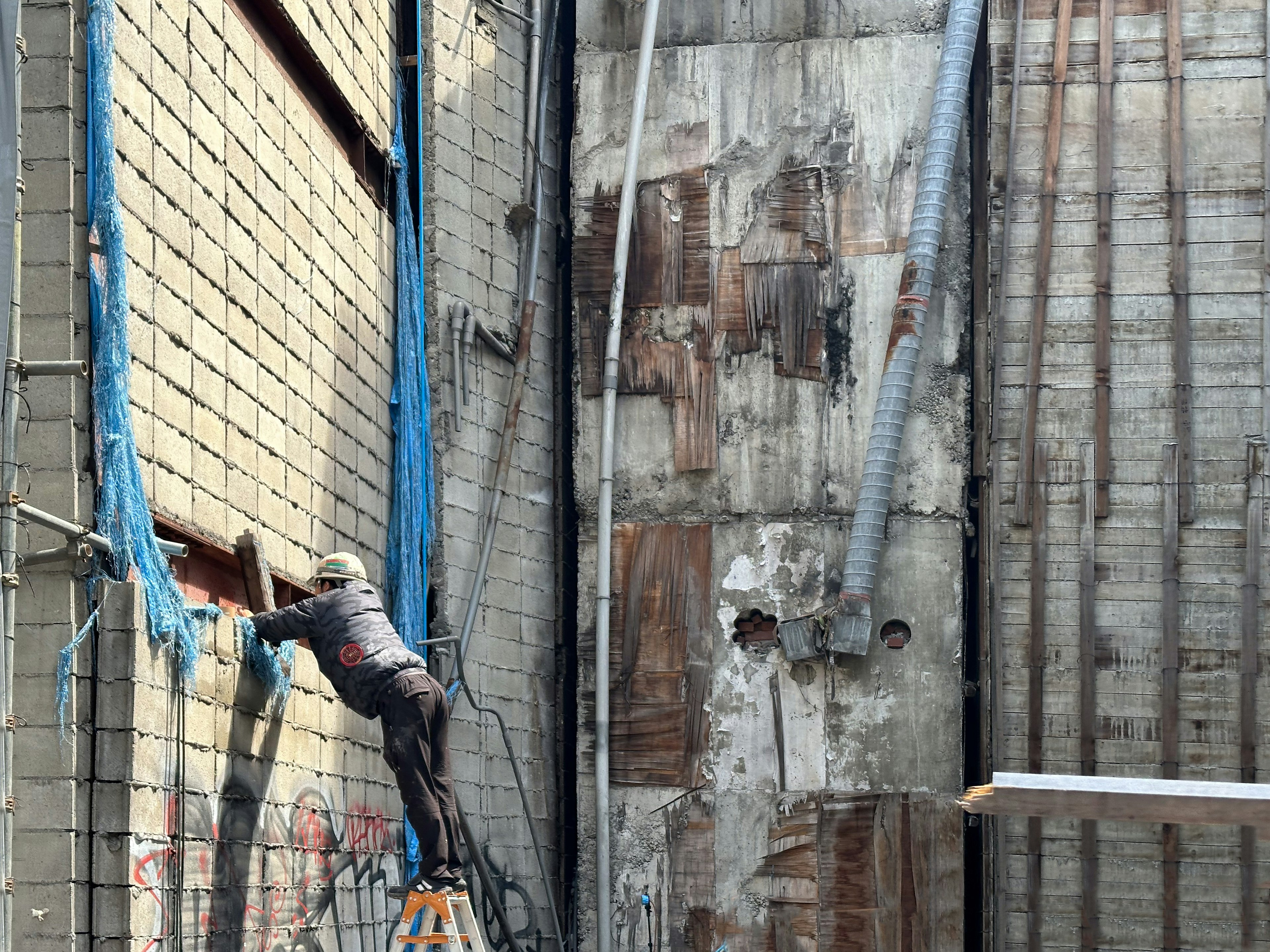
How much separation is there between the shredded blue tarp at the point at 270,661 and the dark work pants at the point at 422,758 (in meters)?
0.62

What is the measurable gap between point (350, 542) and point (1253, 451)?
6025 millimetres

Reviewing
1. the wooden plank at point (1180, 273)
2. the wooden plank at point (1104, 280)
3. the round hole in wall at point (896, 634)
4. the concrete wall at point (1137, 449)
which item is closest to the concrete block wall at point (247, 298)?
the round hole in wall at point (896, 634)

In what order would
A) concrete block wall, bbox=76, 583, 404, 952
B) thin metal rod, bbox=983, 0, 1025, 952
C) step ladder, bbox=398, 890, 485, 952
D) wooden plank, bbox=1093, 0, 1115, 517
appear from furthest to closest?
wooden plank, bbox=1093, 0, 1115, 517
thin metal rod, bbox=983, 0, 1025, 952
step ladder, bbox=398, 890, 485, 952
concrete block wall, bbox=76, 583, 404, 952

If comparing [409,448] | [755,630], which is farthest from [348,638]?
[755,630]

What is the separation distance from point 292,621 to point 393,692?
1.84 ft

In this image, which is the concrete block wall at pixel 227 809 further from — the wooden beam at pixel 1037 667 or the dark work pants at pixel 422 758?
the wooden beam at pixel 1037 667

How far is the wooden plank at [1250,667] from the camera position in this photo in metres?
10.6

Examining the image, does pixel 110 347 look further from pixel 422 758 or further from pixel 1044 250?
pixel 1044 250

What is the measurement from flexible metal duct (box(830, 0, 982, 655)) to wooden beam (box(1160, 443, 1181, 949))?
183 centimetres

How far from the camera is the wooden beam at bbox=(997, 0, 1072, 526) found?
1116 cm

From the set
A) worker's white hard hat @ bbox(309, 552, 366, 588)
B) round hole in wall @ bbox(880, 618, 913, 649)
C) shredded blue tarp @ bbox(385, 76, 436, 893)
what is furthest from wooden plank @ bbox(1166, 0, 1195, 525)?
worker's white hard hat @ bbox(309, 552, 366, 588)

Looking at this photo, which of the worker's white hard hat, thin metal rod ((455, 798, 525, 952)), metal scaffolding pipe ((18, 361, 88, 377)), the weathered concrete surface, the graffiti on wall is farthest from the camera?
the weathered concrete surface

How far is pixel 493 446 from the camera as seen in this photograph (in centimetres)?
1143

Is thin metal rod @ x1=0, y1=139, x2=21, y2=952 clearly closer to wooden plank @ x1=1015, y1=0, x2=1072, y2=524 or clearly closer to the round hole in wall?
the round hole in wall
